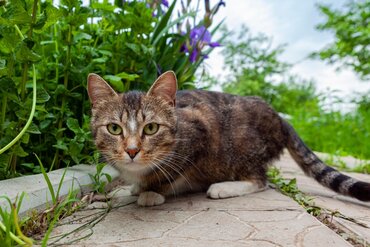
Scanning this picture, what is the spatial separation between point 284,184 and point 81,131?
5.16 ft

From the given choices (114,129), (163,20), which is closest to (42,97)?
(114,129)

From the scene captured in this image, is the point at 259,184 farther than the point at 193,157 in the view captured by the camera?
Yes

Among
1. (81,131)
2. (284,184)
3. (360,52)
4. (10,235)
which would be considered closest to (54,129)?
(81,131)

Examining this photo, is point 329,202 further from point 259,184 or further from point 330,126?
point 330,126

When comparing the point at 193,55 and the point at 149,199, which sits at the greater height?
the point at 193,55

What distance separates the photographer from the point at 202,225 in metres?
2.07

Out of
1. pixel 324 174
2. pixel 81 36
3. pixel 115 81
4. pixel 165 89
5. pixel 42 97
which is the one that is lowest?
pixel 324 174

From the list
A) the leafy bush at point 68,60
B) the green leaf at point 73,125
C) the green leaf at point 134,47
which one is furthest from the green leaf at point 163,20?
the green leaf at point 73,125

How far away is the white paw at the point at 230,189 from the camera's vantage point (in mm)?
2697

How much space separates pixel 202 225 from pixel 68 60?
1.61 m

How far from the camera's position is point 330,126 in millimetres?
7273

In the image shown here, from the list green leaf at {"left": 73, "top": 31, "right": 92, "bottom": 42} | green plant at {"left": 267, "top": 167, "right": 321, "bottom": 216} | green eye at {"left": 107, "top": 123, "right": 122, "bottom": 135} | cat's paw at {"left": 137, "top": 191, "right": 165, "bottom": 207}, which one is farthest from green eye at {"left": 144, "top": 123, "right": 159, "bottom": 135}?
green plant at {"left": 267, "top": 167, "right": 321, "bottom": 216}

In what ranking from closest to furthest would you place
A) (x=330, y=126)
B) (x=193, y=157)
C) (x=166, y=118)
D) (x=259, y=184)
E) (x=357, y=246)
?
(x=357, y=246) → (x=166, y=118) → (x=193, y=157) → (x=259, y=184) → (x=330, y=126)

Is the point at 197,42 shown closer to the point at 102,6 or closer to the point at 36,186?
the point at 102,6
